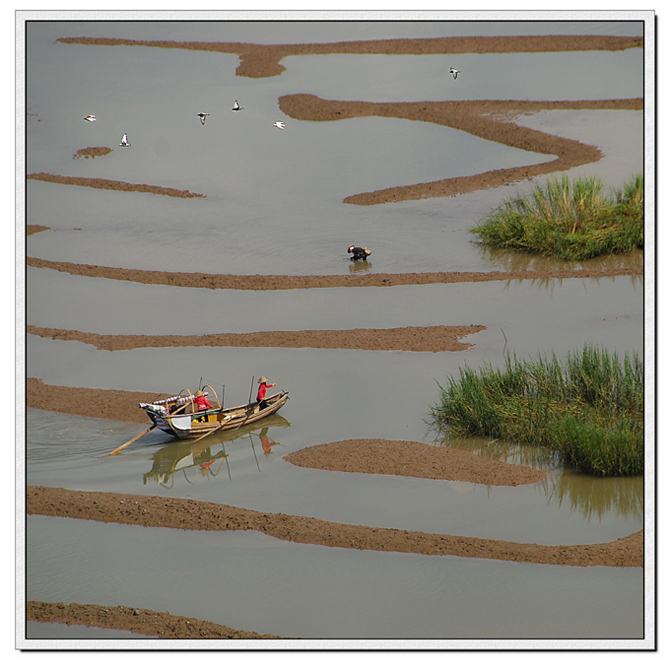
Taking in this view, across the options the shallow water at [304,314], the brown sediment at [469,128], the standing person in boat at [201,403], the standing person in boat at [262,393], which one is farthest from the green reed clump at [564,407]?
the brown sediment at [469,128]

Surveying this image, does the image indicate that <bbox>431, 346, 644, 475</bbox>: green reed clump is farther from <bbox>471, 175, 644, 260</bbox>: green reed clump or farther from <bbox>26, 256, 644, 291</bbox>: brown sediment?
<bbox>471, 175, 644, 260</bbox>: green reed clump

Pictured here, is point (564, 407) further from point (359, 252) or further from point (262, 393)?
point (359, 252)

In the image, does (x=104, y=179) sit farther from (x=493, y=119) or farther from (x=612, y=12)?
(x=612, y=12)

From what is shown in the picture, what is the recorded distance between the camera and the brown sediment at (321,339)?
12305mm

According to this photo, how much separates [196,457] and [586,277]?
6538 millimetres

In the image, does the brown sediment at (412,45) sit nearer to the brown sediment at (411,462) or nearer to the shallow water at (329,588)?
the brown sediment at (411,462)

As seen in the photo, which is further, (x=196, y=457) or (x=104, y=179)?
(x=104, y=179)

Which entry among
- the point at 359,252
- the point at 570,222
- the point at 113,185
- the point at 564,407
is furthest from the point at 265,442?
the point at 113,185

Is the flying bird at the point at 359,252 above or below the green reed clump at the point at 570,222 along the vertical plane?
below

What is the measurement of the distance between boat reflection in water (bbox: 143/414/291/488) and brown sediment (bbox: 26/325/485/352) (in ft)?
5.66

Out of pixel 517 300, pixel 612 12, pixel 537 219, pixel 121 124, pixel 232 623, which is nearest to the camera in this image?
pixel 232 623

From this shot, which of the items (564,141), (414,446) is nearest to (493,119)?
(564,141)

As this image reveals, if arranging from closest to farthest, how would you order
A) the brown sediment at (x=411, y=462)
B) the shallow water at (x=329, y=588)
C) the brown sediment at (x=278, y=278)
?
the shallow water at (x=329, y=588) → the brown sediment at (x=411, y=462) → the brown sediment at (x=278, y=278)

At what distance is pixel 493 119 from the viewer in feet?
54.7
